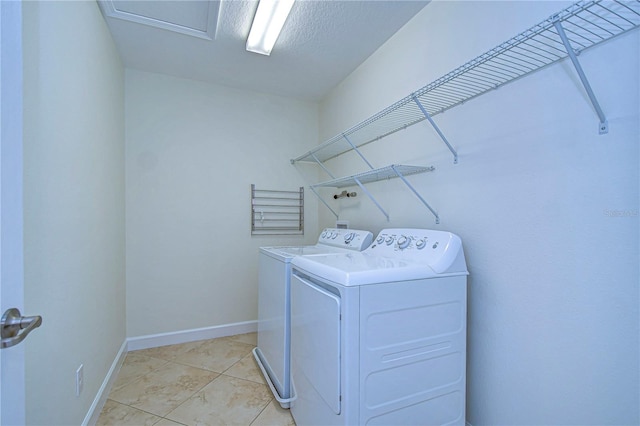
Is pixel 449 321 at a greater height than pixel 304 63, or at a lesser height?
lesser

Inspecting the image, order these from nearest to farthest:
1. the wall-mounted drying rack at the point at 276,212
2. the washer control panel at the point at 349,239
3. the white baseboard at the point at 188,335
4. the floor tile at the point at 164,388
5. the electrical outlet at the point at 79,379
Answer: the electrical outlet at the point at 79,379, the floor tile at the point at 164,388, the washer control panel at the point at 349,239, the white baseboard at the point at 188,335, the wall-mounted drying rack at the point at 276,212

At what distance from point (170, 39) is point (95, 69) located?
0.67 metres

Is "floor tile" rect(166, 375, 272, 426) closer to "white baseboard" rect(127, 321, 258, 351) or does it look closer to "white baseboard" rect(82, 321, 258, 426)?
"white baseboard" rect(82, 321, 258, 426)

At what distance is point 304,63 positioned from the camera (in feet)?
8.18

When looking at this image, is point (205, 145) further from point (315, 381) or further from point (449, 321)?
point (449, 321)

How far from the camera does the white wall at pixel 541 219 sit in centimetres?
100

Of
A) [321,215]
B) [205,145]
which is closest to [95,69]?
[205,145]

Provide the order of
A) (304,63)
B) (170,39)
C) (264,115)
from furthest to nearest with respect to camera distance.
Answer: (264,115) < (304,63) < (170,39)

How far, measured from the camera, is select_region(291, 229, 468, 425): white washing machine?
1.17 metres

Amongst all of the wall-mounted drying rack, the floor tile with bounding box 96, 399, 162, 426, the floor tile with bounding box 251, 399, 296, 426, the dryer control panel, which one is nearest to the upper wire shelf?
the dryer control panel

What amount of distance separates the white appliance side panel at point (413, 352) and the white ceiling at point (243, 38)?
176cm

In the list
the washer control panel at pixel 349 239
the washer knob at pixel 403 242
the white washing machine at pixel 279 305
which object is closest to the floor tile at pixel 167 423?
the white washing machine at pixel 279 305

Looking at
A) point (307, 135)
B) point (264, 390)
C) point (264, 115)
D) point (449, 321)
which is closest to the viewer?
point (449, 321)

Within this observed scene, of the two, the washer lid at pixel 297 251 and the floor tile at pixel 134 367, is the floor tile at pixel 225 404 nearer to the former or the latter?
the floor tile at pixel 134 367
